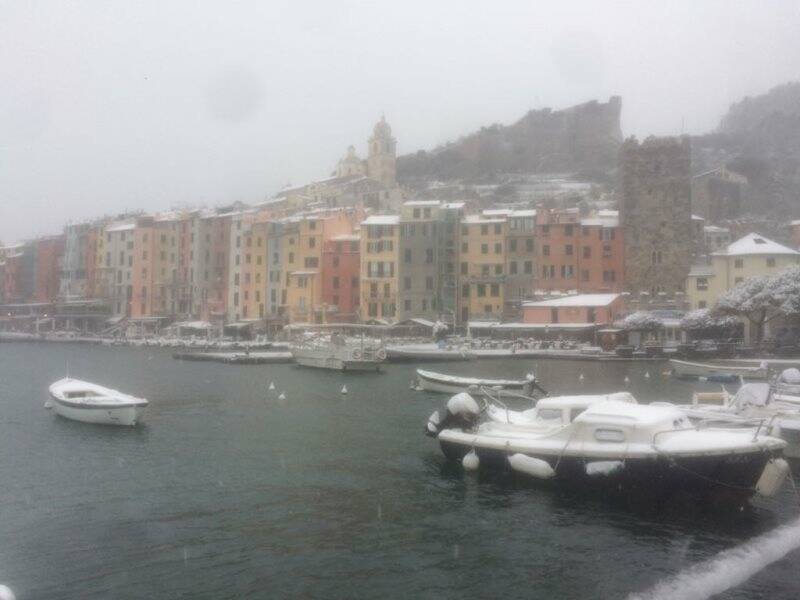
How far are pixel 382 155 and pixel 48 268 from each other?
52.4 m

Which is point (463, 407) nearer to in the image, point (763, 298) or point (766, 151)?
point (763, 298)

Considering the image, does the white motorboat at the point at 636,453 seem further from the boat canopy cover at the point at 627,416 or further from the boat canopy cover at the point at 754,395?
the boat canopy cover at the point at 754,395

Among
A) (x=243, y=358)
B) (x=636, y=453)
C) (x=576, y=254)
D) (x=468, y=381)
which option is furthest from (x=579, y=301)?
(x=636, y=453)

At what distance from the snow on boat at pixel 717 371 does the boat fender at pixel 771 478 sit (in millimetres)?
25451

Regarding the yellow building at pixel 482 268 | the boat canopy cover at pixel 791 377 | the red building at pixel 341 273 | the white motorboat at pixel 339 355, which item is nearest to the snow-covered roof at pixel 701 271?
the yellow building at pixel 482 268

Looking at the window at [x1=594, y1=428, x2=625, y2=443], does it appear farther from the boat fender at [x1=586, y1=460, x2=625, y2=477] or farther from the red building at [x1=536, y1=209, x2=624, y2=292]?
the red building at [x1=536, y1=209, x2=624, y2=292]

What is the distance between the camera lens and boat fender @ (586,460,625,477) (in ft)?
54.0

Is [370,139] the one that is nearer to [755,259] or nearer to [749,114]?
[755,259]

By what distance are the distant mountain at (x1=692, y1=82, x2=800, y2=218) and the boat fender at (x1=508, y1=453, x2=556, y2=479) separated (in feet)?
346

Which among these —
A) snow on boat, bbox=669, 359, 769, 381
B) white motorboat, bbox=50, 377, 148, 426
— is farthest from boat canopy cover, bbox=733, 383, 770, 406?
white motorboat, bbox=50, 377, 148, 426

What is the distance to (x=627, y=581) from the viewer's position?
12242mm

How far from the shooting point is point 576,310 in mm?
64938

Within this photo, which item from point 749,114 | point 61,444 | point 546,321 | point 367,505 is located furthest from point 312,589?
point 749,114

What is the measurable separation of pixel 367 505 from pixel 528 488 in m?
3.80
